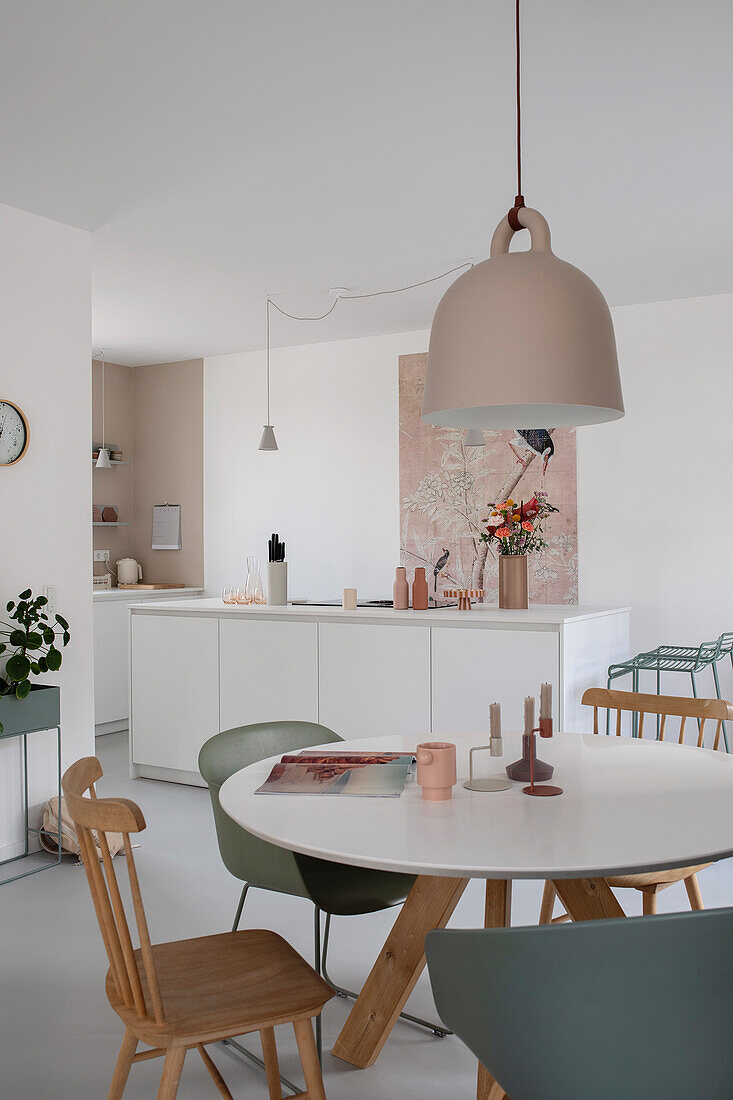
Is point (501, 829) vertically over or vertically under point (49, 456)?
under

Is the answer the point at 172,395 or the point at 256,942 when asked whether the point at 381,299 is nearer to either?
the point at 172,395

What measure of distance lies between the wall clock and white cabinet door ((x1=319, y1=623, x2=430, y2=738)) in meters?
1.62

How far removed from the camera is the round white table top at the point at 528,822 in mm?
1510

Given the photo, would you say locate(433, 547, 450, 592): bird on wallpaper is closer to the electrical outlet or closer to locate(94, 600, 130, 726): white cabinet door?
locate(94, 600, 130, 726): white cabinet door

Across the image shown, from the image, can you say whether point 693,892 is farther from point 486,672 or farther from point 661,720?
point 486,672

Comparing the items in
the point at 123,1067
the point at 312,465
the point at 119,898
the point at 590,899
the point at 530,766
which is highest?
the point at 312,465

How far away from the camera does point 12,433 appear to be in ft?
12.4

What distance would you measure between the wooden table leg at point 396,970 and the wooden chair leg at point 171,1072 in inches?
26.7

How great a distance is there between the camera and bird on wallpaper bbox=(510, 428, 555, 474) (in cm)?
552

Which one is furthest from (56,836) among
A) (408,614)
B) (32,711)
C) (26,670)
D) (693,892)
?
(693,892)

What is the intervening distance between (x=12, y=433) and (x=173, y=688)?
1.71 metres

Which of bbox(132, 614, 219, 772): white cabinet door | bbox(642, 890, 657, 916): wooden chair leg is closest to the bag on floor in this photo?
bbox(132, 614, 219, 772): white cabinet door

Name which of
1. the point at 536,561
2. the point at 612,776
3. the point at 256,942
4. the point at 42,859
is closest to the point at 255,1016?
the point at 256,942

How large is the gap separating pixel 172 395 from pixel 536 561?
3.18 m
